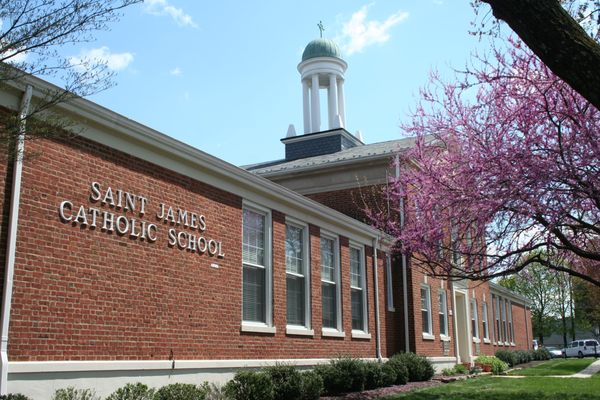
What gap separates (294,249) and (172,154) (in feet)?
16.8

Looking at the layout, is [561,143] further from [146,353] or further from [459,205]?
[146,353]

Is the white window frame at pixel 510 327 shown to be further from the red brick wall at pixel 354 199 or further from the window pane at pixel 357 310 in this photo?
the window pane at pixel 357 310

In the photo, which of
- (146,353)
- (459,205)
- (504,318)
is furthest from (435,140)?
(504,318)

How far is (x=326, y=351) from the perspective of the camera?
16.0 metres

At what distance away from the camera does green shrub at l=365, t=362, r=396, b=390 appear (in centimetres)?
1580

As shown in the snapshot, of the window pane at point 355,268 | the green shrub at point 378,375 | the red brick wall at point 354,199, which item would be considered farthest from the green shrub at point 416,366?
the red brick wall at point 354,199

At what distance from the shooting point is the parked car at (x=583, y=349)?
5416cm

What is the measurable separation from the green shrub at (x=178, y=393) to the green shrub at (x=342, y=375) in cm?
492

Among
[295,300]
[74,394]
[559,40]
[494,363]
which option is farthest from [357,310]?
[559,40]

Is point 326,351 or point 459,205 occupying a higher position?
point 459,205

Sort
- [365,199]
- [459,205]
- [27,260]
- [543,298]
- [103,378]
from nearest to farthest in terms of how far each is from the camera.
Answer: [27,260] → [103,378] → [459,205] → [365,199] → [543,298]

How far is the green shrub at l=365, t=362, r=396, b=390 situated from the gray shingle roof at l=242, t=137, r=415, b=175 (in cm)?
806

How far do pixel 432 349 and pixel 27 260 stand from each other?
16909 millimetres

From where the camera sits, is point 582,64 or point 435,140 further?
point 435,140
